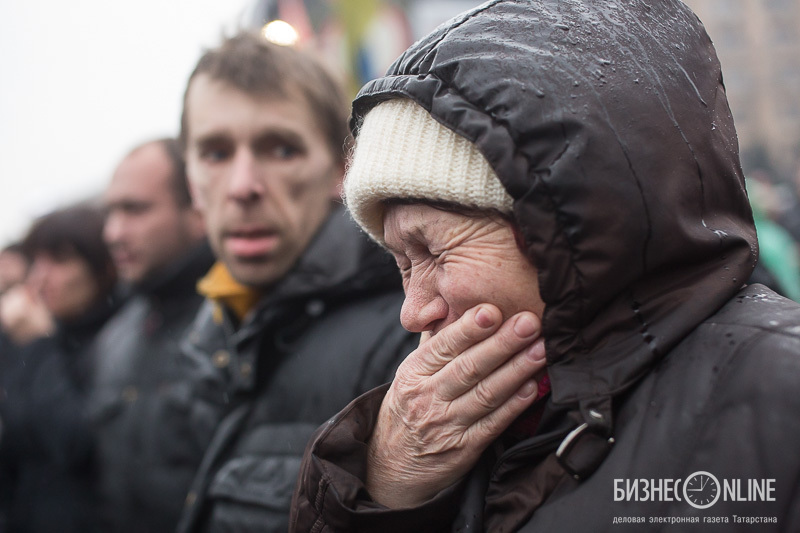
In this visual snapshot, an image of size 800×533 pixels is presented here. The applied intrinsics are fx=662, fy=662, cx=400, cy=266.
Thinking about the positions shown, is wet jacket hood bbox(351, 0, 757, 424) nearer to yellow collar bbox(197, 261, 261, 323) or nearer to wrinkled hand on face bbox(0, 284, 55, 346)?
yellow collar bbox(197, 261, 261, 323)

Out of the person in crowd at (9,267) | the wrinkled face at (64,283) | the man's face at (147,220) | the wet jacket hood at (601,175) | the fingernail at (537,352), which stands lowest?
the person in crowd at (9,267)

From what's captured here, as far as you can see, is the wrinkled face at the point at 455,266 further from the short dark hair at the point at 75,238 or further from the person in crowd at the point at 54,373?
the short dark hair at the point at 75,238

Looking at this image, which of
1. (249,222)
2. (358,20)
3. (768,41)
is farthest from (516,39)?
(768,41)

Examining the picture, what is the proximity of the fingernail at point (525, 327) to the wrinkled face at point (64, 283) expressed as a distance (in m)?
4.38

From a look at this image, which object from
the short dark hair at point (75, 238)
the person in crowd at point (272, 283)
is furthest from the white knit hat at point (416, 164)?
the short dark hair at point (75, 238)

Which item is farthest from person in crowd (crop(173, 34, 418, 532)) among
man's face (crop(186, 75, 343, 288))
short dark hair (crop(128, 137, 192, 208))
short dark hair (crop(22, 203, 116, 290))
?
short dark hair (crop(22, 203, 116, 290))

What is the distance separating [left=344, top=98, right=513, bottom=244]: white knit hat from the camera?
4.48 feet

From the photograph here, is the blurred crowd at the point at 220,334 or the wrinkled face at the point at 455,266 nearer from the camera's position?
the wrinkled face at the point at 455,266

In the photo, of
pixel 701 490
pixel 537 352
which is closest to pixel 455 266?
pixel 537 352

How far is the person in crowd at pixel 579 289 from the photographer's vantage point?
117cm

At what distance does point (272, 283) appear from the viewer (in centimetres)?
274

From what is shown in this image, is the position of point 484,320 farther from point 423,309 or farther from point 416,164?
point 416,164

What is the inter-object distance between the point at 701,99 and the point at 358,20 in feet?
28.1

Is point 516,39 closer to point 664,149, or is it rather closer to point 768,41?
point 664,149
